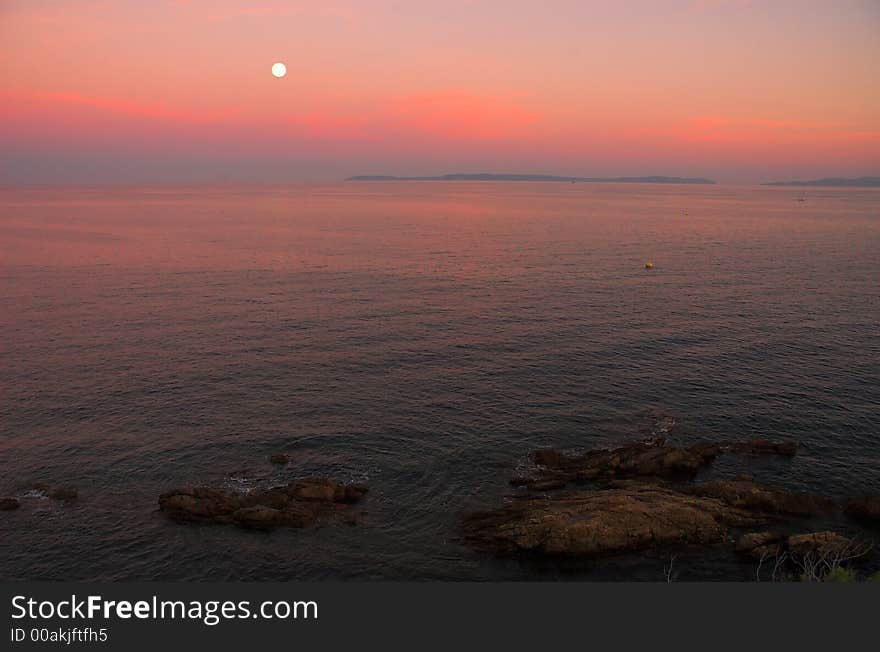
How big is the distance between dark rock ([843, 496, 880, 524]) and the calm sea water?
9.57 ft

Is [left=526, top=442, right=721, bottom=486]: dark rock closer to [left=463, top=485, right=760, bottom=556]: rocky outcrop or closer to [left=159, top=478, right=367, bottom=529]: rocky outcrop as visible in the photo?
[left=463, top=485, right=760, bottom=556]: rocky outcrop

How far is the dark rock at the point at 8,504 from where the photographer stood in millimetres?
47344

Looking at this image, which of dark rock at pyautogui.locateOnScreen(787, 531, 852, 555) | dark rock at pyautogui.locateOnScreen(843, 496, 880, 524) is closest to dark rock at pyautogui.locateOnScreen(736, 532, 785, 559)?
dark rock at pyautogui.locateOnScreen(787, 531, 852, 555)

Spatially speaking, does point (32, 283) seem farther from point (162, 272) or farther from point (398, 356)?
point (398, 356)

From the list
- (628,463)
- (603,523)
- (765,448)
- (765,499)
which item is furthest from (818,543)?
(628,463)

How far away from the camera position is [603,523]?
44750 mm

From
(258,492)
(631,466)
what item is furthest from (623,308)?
(258,492)

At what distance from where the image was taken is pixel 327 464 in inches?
2156

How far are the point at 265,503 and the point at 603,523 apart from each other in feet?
89.0

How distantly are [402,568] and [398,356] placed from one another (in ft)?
130

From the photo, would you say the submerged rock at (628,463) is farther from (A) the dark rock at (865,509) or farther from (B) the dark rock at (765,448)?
(A) the dark rock at (865,509)

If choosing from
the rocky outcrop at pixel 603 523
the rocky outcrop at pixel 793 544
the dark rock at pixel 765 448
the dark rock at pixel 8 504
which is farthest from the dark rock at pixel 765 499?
the dark rock at pixel 8 504

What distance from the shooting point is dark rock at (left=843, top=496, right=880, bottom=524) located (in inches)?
1809

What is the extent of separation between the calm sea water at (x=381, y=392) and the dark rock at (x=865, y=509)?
2916 mm
